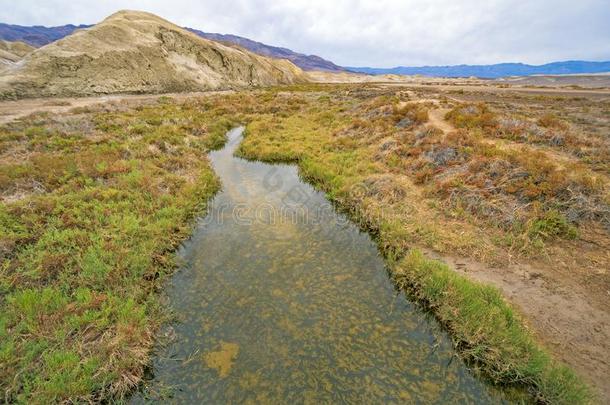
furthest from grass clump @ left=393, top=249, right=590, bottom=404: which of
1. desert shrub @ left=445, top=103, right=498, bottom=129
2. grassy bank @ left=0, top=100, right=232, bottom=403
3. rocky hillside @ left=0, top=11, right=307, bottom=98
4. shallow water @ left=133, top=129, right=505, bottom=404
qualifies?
rocky hillside @ left=0, top=11, right=307, bottom=98

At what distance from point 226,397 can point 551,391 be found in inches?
238

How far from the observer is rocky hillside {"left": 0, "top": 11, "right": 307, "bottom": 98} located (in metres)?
41.7

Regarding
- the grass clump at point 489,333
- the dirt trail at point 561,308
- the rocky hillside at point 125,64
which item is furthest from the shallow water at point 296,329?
the rocky hillside at point 125,64

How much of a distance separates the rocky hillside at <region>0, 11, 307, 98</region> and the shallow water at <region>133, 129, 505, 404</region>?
150 feet

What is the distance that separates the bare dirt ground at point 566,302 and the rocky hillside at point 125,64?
52.4m

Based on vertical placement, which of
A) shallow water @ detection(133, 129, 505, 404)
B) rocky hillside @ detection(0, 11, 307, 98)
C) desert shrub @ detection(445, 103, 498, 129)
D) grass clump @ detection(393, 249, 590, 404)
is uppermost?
rocky hillside @ detection(0, 11, 307, 98)

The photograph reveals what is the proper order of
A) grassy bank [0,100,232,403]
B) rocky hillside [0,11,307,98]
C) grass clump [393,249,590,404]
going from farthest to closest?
rocky hillside [0,11,307,98] → grassy bank [0,100,232,403] → grass clump [393,249,590,404]

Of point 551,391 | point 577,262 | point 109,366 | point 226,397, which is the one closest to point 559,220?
point 577,262

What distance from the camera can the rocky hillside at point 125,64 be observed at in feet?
137

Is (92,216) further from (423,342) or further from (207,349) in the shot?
(423,342)

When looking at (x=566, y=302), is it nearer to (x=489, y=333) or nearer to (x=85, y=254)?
(x=489, y=333)

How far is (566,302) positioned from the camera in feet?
24.7

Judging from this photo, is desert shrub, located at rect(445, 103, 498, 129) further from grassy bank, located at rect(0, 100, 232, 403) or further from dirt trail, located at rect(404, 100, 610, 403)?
grassy bank, located at rect(0, 100, 232, 403)

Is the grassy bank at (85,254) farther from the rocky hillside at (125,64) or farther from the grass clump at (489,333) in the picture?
the rocky hillside at (125,64)
